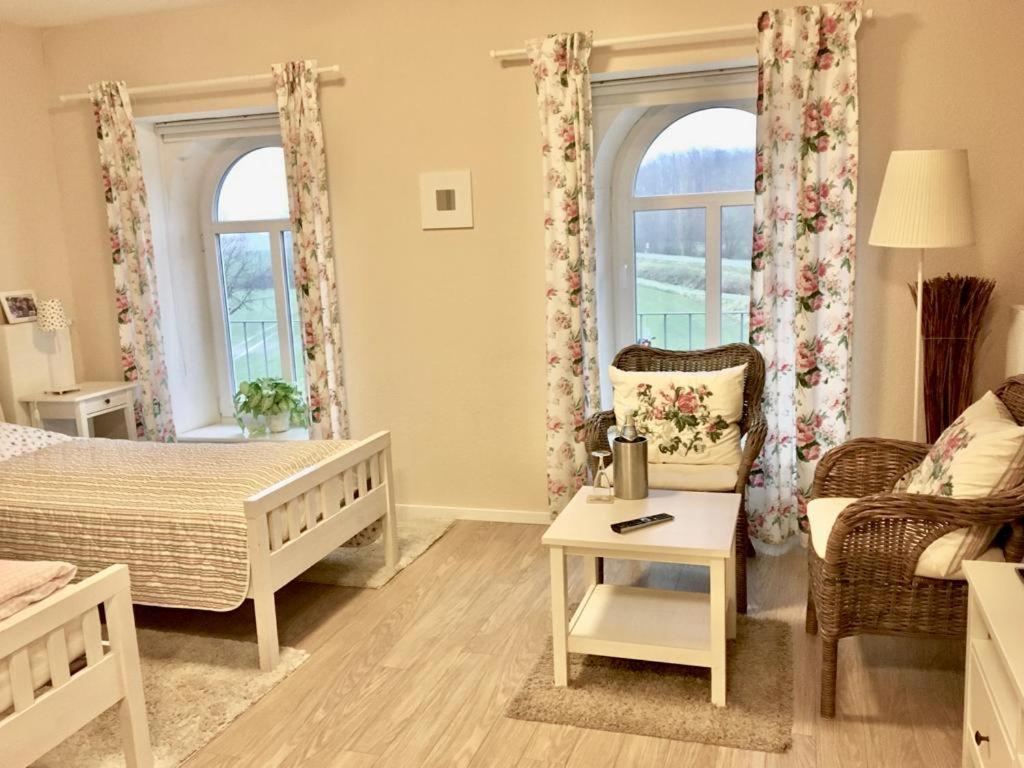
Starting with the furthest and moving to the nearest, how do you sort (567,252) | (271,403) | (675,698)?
(271,403)
(567,252)
(675,698)

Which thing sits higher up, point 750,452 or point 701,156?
point 701,156

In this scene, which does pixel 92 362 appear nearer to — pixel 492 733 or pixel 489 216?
pixel 489 216

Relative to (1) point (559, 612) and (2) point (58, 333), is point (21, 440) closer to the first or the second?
(2) point (58, 333)

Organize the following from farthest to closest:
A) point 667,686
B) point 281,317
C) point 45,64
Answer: point 281,317, point 45,64, point 667,686

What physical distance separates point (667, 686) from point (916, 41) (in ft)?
8.56

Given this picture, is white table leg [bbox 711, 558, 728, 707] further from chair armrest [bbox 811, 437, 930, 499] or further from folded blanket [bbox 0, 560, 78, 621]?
folded blanket [bbox 0, 560, 78, 621]

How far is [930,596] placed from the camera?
232cm

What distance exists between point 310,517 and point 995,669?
7.06 ft

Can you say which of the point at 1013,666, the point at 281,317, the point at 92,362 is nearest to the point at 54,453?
the point at 92,362

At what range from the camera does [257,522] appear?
2770mm

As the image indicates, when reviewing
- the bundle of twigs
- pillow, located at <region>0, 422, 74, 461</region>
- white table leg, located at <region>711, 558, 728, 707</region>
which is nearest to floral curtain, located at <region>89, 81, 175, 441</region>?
pillow, located at <region>0, 422, 74, 461</region>

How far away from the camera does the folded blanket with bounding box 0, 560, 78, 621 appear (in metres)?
2.00

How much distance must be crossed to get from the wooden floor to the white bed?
0.28 meters

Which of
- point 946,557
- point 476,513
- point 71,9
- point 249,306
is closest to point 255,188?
point 249,306
